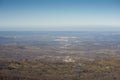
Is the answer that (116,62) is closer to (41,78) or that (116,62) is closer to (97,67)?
(97,67)

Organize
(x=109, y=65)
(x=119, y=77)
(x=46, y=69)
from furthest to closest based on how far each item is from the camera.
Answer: (x=109, y=65)
(x=46, y=69)
(x=119, y=77)

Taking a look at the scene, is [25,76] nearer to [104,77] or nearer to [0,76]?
[0,76]

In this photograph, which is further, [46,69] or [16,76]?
[46,69]

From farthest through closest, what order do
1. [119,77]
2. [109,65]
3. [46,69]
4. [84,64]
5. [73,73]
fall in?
[84,64], [109,65], [46,69], [73,73], [119,77]

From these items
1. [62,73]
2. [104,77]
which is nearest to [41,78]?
[62,73]

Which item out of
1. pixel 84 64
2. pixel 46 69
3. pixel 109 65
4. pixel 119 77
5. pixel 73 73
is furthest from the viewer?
pixel 84 64

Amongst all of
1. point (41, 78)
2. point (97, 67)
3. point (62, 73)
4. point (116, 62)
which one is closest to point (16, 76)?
point (41, 78)

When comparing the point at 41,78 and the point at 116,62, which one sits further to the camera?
the point at 116,62

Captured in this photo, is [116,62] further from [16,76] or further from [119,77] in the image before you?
[16,76]

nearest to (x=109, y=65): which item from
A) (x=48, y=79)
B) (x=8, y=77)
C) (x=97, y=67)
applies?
(x=97, y=67)
